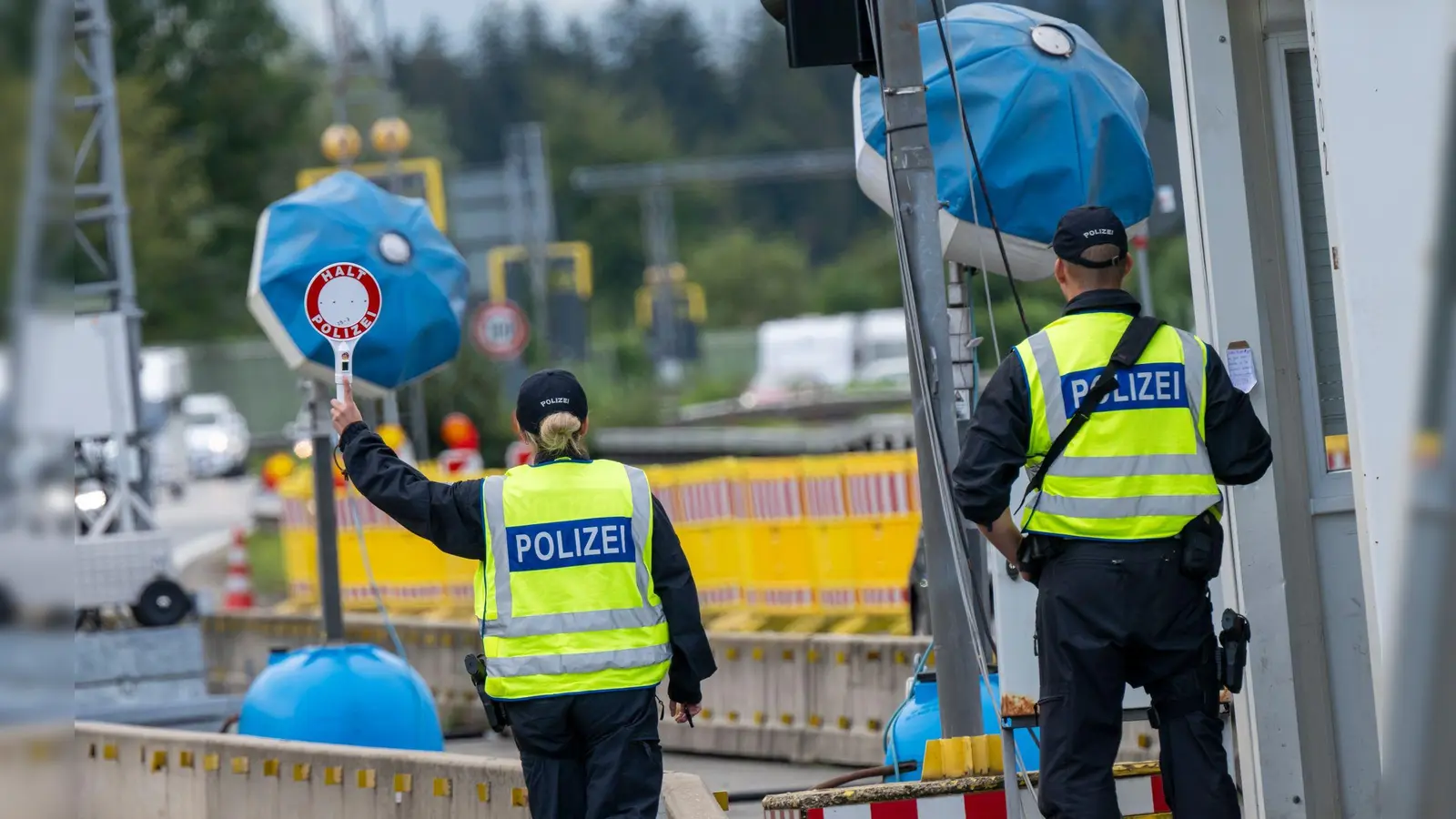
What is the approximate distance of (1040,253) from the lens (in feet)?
24.8

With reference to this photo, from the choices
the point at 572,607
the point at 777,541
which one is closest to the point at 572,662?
the point at 572,607

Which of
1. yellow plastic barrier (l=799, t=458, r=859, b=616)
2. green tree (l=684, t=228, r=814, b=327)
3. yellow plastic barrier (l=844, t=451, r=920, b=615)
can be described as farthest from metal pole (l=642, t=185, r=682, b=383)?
yellow plastic barrier (l=844, t=451, r=920, b=615)

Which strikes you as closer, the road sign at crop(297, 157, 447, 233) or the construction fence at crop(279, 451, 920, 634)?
the construction fence at crop(279, 451, 920, 634)

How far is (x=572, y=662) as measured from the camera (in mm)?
6270

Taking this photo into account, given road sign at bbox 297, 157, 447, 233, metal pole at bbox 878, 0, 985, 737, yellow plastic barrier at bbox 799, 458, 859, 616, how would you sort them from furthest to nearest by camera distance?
road sign at bbox 297, 157, 447, 233 < yellow plastic barrier at bbox 799, 458, 859, 616 < metal pole at bbox 878, 0, 985, 737

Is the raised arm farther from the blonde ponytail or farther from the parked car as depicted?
the parked car

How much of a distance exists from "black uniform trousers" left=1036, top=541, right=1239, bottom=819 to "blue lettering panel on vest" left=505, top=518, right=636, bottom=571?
50.9 inches

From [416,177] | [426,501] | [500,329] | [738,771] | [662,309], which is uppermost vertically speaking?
[662,309]

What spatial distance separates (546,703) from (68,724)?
11.3 ft

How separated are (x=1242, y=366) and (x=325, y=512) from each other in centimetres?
548

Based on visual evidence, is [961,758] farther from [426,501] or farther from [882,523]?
[882,523]

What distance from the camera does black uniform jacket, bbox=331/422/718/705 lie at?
635 cm

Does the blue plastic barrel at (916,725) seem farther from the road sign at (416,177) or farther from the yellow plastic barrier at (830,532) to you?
the road sign at (416,177)

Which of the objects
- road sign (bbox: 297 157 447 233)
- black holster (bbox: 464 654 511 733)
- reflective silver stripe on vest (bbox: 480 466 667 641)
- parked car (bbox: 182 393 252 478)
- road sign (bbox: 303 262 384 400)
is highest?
road sign (bbox: 297 157 447 233)
